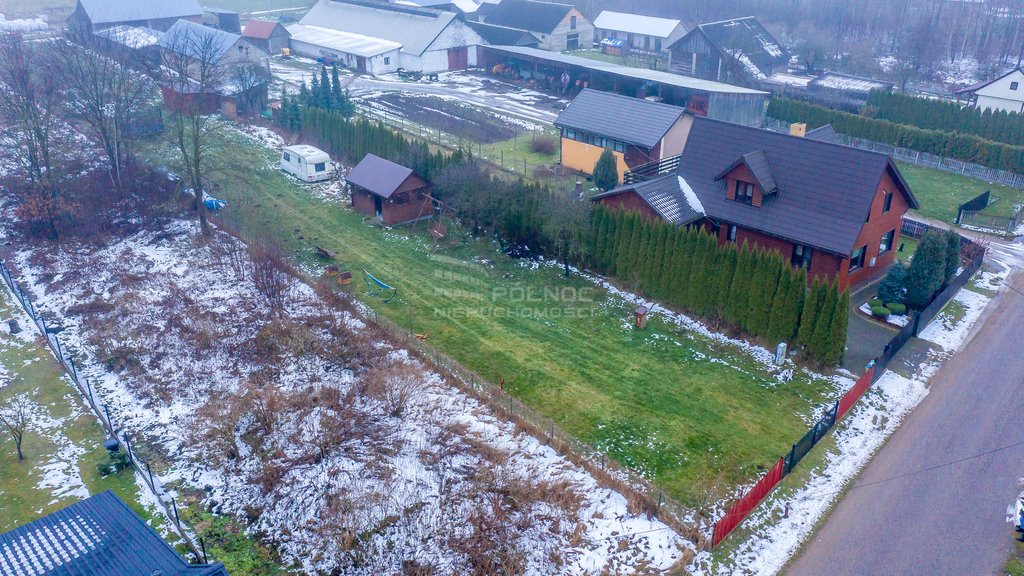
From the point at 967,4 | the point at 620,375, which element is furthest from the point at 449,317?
the point at 967,4

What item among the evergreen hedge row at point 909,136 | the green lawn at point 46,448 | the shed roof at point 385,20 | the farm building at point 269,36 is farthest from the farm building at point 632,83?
the green lawn at point 46,448

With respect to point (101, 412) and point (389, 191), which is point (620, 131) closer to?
point (389, 191)

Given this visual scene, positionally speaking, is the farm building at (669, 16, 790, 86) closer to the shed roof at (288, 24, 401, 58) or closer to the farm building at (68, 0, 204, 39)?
the shed roof at (288, 24, 401, 58)

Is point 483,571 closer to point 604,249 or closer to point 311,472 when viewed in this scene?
point 311,472

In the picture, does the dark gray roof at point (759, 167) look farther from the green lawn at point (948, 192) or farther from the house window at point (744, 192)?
the green lawn at point (948, 192)

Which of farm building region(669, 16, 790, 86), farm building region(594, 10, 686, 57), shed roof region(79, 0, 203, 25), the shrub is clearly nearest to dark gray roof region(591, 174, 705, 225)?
the shrub

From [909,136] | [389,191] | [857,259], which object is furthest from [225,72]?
[909,136]
